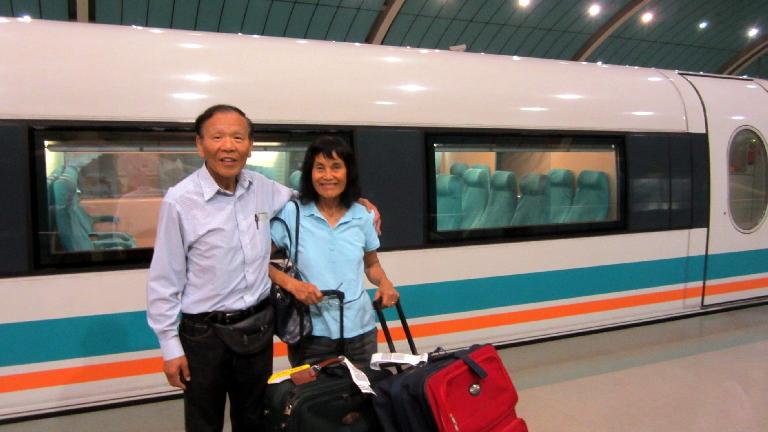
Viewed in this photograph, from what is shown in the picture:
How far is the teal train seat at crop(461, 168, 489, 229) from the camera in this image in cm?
426

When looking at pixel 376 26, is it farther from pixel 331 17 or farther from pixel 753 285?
pixel 753 285

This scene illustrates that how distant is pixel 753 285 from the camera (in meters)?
5.42

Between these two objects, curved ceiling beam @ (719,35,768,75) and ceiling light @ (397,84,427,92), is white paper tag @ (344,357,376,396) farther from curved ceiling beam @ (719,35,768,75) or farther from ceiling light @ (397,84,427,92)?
curved ceiling beam @ (719,35,768,75)

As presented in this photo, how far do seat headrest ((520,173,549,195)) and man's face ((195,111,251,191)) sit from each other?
2.92 metres

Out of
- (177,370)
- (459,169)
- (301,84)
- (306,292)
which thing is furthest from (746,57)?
(177,370)

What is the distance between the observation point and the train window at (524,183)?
4.14 m

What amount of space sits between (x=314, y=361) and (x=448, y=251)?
Result: 194 cm

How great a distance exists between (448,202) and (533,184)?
83cm

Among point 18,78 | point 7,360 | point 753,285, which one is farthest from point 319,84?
point 753,285

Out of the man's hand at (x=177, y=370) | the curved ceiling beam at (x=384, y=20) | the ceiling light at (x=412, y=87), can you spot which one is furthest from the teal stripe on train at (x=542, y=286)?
the curved ceiling beam at (x=384, y=20)

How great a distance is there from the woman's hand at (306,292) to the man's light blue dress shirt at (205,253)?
0.15 m

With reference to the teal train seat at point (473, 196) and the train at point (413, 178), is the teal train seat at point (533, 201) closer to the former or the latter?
the train at point (413, 178)

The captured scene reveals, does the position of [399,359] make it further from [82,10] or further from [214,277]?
[82,10]

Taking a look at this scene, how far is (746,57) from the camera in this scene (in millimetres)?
24953
